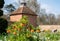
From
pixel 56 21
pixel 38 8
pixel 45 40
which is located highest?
pixel 45 40

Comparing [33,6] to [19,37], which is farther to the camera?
[33,6]

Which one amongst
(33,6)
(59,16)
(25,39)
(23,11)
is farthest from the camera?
(59,16)

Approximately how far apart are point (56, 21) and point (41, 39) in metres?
46.8

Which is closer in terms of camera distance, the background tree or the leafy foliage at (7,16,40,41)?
the leafy foliage at (7,16,40,41)

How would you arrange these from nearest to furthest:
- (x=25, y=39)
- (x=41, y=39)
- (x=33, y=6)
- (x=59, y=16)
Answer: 1. (x=25, y=39)
2. (x=41, y=39)
3. (x=33, y=6)
4. (x=59, y=16)

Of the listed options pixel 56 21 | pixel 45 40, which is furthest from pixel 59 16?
pixel 45 40

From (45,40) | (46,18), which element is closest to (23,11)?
(46,18)

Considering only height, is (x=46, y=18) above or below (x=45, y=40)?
below

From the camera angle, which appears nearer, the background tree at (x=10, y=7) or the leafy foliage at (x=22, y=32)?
the leafy foliage at (x=22, y=32)

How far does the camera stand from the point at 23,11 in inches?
1432

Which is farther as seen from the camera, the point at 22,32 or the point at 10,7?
the point at 10,7

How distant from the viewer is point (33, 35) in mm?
5484

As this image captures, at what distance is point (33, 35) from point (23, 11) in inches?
1219

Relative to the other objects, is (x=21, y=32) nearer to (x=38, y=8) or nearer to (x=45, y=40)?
(x=45, y=40)
